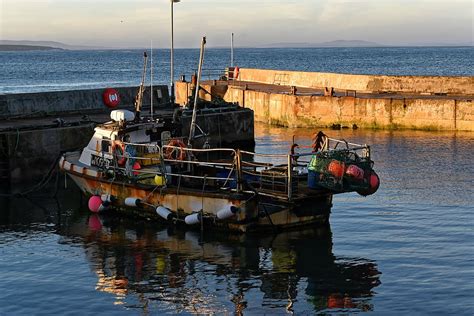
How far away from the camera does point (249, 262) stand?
17297 millimetres

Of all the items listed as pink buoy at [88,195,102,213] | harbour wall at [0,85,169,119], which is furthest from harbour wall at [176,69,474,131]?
pink buoy at [88,195,102,213]

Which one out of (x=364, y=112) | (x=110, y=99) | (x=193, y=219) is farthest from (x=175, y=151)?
(x=364, y=112)

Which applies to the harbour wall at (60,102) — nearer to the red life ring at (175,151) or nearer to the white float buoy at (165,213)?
the red life ring at (175,151)

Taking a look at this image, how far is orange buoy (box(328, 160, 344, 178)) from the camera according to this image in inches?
722

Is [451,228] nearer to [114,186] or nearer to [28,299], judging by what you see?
[114,186]

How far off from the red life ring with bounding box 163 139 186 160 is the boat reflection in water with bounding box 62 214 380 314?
201 centimetres

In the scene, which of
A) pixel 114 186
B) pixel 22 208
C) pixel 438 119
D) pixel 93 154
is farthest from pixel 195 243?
pixel 438 119

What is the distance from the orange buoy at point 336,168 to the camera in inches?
722

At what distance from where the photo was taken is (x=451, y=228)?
19.7 meters

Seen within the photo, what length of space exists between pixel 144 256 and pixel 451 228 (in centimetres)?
741

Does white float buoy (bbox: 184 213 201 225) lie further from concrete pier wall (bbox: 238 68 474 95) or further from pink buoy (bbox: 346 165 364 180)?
concrete pier wall (bbox: 238 68 474 95)

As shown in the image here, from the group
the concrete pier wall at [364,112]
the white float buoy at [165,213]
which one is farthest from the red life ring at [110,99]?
the concrete pier wall at [364,112]

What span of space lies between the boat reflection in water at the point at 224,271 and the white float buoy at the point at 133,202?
58 cm

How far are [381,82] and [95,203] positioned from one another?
25.3 m
